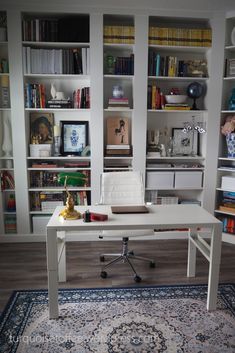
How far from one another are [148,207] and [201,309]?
3.14 feet

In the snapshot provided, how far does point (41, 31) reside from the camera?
11.5ft

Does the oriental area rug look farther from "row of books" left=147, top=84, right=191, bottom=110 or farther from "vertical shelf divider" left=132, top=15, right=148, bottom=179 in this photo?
"row of books" left=147, top=84, right=191, bottom=110

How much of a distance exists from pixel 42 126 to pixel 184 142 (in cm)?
189

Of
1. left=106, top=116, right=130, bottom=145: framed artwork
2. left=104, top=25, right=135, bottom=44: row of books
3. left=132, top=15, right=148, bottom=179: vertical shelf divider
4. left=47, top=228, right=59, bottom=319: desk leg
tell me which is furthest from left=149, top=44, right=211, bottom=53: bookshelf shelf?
left=47, top=228, right=59, bottom=319: desk leg

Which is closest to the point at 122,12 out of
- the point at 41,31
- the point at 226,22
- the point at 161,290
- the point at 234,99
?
the point at 41,31

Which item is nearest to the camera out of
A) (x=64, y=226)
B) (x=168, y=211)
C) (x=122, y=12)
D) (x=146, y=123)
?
(x=64, y=226)

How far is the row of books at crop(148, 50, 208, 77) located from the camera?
12.0ft

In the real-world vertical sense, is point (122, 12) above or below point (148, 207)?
above

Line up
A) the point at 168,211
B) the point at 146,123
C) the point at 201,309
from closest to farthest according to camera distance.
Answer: the point at 201,309
the point at 168,211
the point at 146,123

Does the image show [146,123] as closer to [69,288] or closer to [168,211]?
[168,211]

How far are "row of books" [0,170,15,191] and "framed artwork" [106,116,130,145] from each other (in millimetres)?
1310

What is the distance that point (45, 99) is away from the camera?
3.71m

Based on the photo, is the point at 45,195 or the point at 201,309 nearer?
the point at 201,309

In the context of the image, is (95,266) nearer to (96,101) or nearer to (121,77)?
(96,101)
